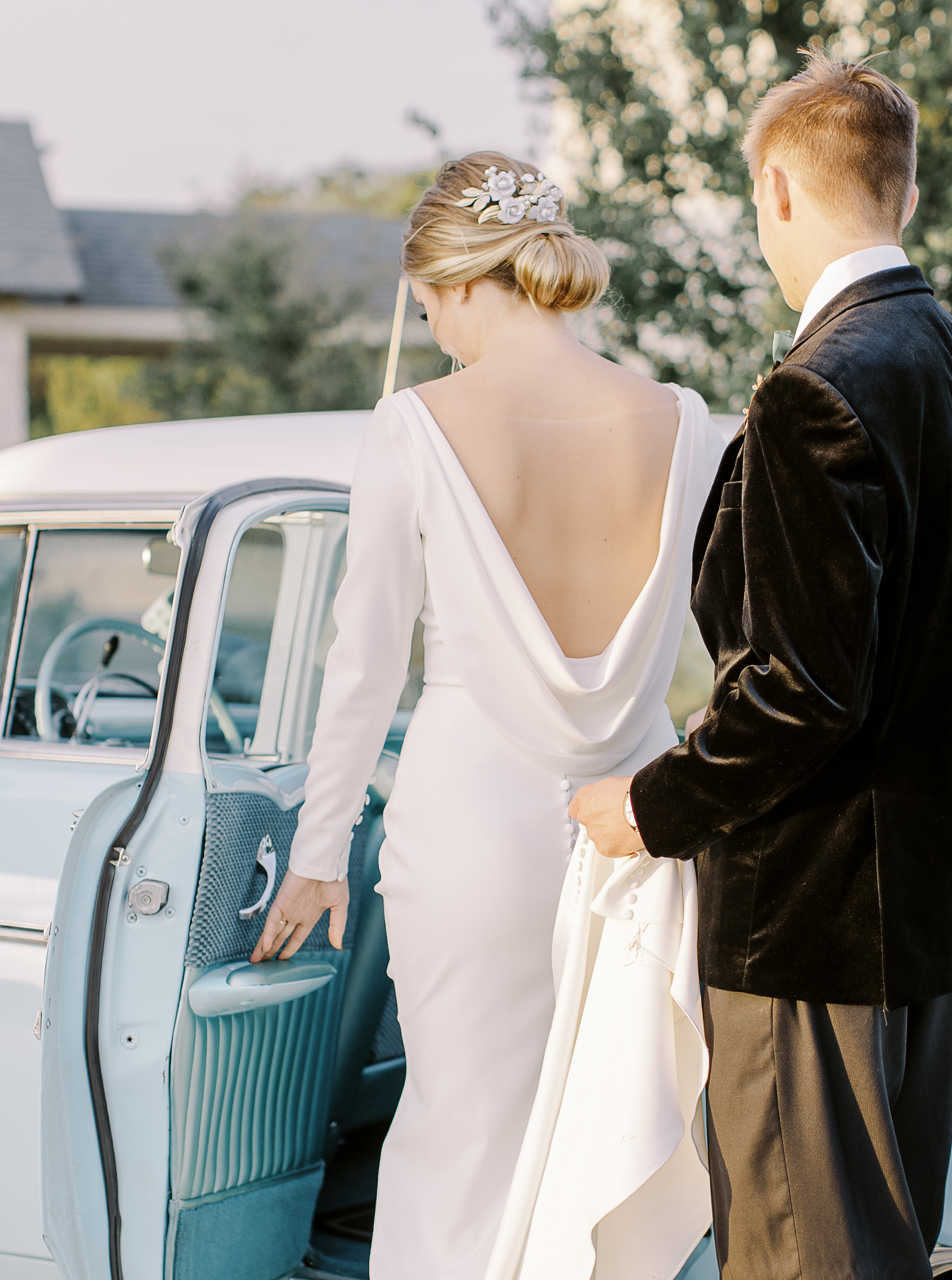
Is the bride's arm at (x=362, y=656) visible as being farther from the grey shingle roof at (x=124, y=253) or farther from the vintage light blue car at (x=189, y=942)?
the grey shingle roof at (x=124, y=253)

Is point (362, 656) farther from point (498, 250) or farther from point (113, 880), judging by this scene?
point (498, 250)

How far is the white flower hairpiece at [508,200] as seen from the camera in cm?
187

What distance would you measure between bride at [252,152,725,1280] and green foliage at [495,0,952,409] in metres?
4.40

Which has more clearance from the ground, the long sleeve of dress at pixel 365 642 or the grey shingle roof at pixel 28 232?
the grey shingle roof at pixel 28 232


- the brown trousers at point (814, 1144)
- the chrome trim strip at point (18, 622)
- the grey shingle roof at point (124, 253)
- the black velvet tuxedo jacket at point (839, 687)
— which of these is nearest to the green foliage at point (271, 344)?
the grey shingle roof at point (124, 253)

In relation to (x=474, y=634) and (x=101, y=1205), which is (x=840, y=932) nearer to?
(x=474, y=634)

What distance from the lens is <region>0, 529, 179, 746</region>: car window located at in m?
2.99

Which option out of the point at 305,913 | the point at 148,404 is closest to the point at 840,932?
A: the point at 305,913

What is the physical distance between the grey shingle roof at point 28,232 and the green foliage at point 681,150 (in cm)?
1187

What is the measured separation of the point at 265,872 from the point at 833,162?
148 cm

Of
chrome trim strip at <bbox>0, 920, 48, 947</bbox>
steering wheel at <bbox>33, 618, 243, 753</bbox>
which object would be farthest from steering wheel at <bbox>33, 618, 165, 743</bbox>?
chrome trim strip at <bbox>0, 920, 48, 947</bbox>

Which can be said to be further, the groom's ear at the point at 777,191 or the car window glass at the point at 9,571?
Answer: the car window glass at the point at 9,571

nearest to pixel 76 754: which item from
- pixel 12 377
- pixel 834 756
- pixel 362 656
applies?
pixel 362 656

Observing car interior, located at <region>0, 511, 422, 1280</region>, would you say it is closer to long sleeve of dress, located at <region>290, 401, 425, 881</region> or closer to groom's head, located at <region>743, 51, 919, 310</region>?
long sleeve of dress, located at <region>290, 401, 425, 881</region>
